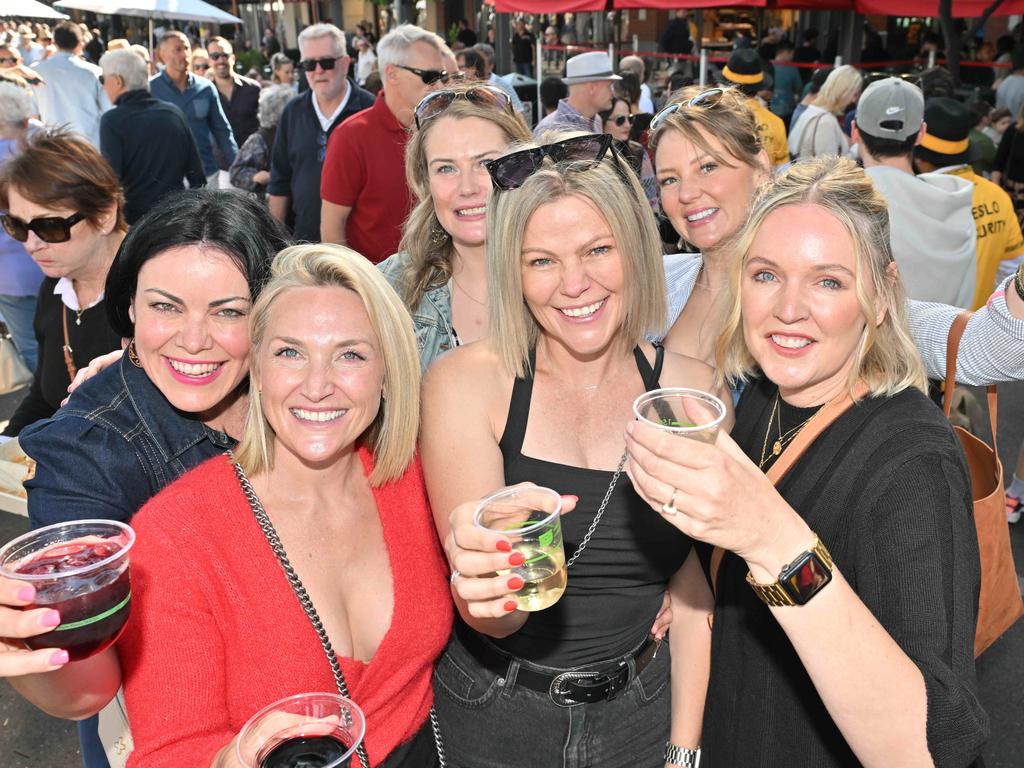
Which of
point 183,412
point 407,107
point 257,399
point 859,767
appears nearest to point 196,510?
point 257,399

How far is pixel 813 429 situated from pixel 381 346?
1107 millimetres

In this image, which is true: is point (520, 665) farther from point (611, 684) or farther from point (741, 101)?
point (741, 101)

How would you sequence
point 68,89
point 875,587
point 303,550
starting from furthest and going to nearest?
point 68,89 < point 303,550 < point 875,587

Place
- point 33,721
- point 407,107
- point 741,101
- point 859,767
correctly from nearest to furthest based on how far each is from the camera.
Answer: point 859,767, point 741,101, point 33,721, point 407,107

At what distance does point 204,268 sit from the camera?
2.33m

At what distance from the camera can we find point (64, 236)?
10.6 ft

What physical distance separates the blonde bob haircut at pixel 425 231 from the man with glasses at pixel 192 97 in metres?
6.30

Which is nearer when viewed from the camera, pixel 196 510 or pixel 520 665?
pixel 196 510

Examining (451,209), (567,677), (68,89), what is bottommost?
(567,677)

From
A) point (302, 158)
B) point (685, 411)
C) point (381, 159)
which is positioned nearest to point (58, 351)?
point (685, 411)

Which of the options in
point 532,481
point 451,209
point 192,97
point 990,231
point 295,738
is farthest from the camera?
point 192,97

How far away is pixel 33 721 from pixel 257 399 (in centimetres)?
286

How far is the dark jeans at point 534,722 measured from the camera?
89.7 inches

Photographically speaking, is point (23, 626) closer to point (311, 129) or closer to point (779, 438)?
point (779, 438)
